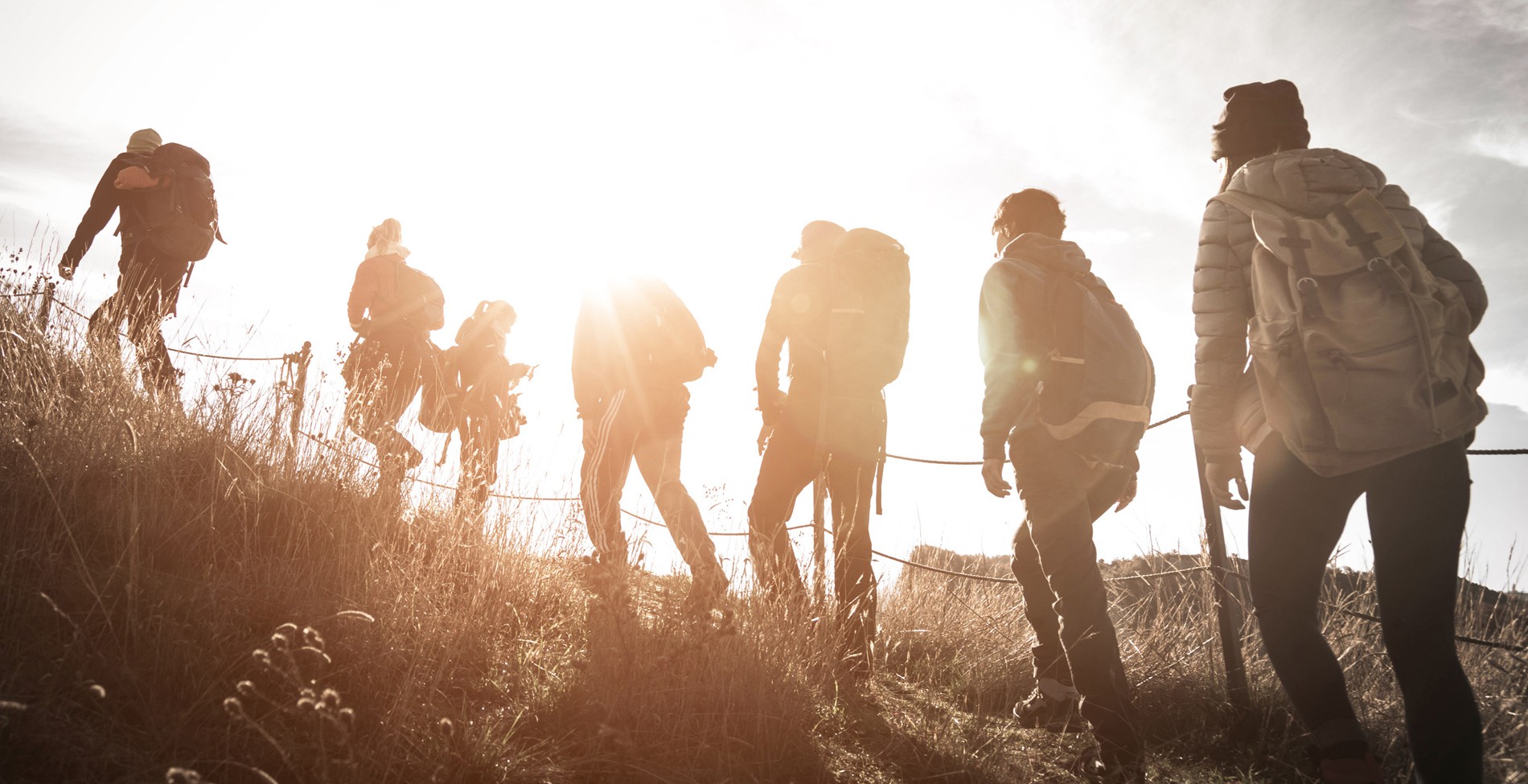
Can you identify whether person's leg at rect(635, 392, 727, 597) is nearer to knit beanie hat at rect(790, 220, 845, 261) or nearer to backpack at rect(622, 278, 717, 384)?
backpack at rect(622, 278, 717, 384)

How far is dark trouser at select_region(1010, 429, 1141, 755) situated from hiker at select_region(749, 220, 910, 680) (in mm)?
1009

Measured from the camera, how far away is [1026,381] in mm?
2584

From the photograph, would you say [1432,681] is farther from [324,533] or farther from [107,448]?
[107,448]

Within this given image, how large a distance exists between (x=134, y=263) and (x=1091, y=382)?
213 inches

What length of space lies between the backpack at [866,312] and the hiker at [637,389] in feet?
2.65

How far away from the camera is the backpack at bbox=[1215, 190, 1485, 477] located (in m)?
1.74

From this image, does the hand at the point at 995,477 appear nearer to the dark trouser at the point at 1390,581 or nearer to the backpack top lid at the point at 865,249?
the dark trouser at the point at 1390,581

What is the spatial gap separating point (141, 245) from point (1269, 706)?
6411 mm

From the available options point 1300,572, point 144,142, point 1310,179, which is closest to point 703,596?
point 1300,572

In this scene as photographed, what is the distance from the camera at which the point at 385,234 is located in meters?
5.69

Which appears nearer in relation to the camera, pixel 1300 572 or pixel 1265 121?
pixel 1300 572

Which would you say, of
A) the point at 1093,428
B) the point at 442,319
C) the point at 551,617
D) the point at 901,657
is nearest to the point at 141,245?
the point at 442,319

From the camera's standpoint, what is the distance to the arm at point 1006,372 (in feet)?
8.49

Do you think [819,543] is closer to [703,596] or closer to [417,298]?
[703,596]
